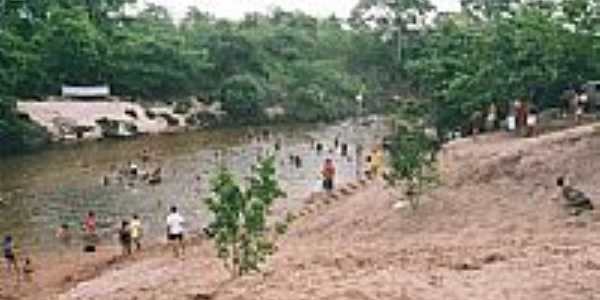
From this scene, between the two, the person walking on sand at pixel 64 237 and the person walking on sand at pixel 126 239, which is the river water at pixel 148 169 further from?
the person walking on sand at pixel 126 239

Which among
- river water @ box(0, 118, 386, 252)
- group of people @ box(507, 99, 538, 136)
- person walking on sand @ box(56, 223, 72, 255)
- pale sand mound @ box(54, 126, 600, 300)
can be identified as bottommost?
river water @ box(0, 118, 386, 252)

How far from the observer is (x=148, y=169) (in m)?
56.3

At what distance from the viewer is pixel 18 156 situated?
6431cm

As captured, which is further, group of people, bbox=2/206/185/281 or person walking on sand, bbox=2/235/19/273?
person walking on sand, bbox=2/235/19/273

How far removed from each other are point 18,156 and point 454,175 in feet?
123

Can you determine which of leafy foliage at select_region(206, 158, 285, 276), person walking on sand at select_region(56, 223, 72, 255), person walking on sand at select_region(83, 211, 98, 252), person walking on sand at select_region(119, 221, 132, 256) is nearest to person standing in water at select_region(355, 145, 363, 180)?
person walking on sand at select_region(83, 211, 98, 252)

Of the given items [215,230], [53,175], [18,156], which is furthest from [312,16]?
[215,230]

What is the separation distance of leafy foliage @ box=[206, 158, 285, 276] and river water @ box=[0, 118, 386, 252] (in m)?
15.8

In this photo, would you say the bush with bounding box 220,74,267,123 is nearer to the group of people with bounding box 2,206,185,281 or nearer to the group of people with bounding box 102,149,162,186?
the group of people with bounding box 102,149,162,186

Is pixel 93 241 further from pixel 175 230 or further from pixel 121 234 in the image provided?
pixel 175 230

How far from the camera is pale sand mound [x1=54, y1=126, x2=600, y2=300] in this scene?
20.1 meters

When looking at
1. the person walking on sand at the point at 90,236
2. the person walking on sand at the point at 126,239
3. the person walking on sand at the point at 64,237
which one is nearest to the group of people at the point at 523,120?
the person walking on sand at the point at 126,239

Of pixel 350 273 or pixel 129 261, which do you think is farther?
pixel 129 261

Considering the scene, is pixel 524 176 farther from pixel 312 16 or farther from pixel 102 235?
pixel 312 16
